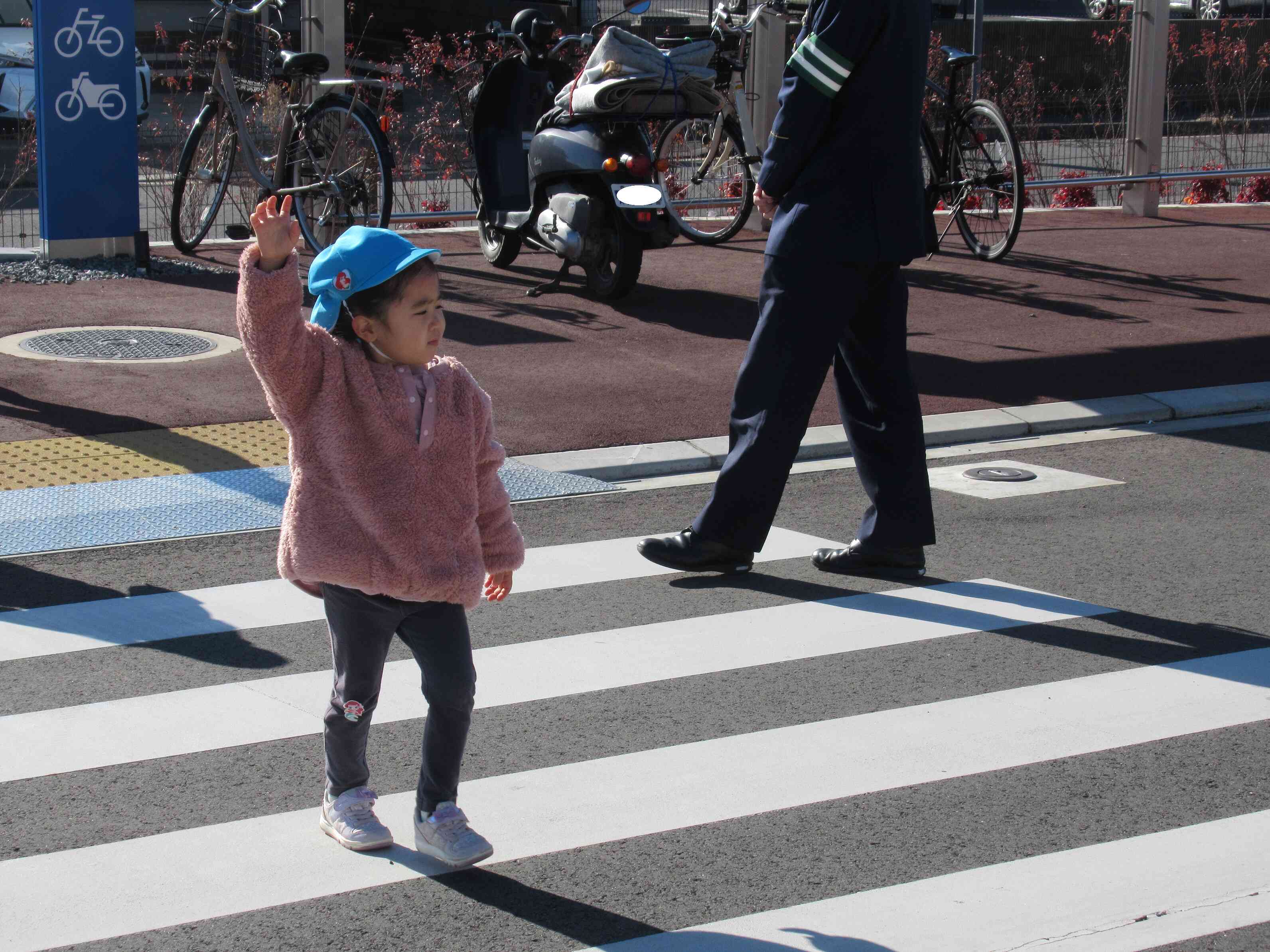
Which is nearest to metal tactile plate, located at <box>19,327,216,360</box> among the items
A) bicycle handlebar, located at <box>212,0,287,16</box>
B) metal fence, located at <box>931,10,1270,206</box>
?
bicycle handlebar, located at <box>212,0,287,16</box>

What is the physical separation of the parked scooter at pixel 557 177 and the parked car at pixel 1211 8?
Result: 82.2 ft

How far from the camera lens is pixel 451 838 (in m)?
3.54

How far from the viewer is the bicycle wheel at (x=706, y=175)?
38.4 feet

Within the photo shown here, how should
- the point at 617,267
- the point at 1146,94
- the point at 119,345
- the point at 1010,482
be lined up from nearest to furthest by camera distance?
the point at 1010,482 < the point at 119,345 < the point at 617,267 < the point at 1146,94

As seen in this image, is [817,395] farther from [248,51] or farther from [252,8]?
[248,51]

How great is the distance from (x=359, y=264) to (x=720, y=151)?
29.3 ft

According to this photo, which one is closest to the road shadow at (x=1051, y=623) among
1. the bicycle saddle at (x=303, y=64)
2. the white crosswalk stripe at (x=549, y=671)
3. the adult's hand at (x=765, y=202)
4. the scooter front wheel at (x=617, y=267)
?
the white crosswalk stripe at (x=549, y=671)

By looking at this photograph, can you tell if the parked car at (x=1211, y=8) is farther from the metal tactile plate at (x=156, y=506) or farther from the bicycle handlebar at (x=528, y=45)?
the metal tactile plate at (x=156, y=506)

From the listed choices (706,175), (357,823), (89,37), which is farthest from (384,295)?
(706,175)

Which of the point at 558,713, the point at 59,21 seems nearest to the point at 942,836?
the point at 558,713

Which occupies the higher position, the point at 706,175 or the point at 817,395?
the point at 706,175

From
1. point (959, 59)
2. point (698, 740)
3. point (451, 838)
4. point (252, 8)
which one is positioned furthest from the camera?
point (959, 59)

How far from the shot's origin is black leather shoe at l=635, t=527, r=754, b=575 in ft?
18.5

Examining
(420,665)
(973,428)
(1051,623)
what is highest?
(420,665)
